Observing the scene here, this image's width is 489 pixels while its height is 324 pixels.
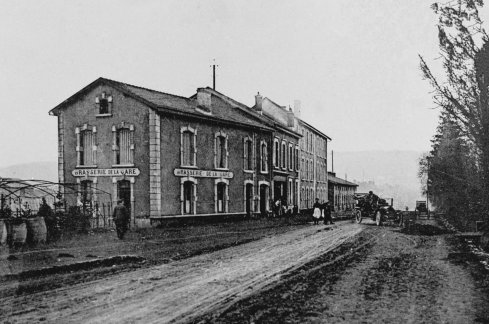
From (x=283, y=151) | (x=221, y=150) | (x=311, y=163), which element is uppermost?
(x=283, y=151)

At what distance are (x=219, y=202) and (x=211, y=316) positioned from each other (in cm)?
2575

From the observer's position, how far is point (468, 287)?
9.76m

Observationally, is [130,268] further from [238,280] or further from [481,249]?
[481,249]

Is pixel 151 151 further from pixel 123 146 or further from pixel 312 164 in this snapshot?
pixel 312 164

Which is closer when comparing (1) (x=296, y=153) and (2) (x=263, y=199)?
(2) (x=263, y=199)

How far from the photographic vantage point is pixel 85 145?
97.7 feet

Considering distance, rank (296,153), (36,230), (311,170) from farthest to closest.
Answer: (311,170), (296,153), (36,230)

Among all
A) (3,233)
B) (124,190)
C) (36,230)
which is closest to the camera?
(3,233)

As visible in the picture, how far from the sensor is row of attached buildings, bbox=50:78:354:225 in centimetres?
2792

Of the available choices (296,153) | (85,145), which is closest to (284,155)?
(296,153)

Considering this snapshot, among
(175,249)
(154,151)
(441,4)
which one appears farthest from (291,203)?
(175,249)

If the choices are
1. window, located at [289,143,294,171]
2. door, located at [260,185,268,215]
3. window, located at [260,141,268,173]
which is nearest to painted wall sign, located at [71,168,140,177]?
window, located at [260,141,268,173]

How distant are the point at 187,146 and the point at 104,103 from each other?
485 cm

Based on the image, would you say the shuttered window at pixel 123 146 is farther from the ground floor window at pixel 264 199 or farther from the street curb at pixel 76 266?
the street curb at pixel 76 266
